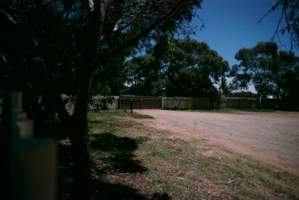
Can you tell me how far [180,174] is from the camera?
6.52m

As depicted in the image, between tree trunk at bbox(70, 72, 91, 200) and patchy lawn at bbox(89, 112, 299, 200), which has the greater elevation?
tree trunk at bbox(70, 72, 91, 200)

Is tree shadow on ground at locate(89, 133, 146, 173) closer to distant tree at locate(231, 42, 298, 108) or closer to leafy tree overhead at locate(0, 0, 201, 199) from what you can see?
leafy tree overhead at locate(0, 0, 201, 199)

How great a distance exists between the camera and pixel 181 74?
39469 mm

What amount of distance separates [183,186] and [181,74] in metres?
34.4

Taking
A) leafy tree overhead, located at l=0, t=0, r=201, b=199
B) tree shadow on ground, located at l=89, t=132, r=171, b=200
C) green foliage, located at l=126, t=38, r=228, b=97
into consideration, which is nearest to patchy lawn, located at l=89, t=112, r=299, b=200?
tree shadow on ground, located at l=89, t=132, r=171, b=200

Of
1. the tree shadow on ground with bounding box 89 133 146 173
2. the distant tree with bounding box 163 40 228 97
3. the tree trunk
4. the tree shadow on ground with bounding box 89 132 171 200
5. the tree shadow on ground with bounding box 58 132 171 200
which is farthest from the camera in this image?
the distant tree with bounding box 163 40 228 97

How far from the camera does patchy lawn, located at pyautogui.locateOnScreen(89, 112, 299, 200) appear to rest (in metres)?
5.47

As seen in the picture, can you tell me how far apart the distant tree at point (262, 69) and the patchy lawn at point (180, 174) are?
40.1 metres

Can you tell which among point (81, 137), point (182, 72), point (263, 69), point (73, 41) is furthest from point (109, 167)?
point (263, 69)

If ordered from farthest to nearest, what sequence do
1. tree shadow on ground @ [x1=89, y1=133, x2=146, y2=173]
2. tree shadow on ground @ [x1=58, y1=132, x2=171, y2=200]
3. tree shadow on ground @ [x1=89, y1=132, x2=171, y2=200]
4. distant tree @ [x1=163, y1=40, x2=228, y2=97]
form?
distant tree @ [x1=163, y1=40, x2=228, y2=97] < tree shadow on ground @ [x1=89, y1=133, x2=146, y2=173] < tree shadow on ground @ [x1=89, y1=132, x2=171, y2=200] < tree shadow on ground @ [x1=58, y1=132, x2=171, y2=200]

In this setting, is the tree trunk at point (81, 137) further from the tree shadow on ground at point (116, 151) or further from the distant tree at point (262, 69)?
the distant tree at point (262, 69)

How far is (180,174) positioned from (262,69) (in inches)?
1744

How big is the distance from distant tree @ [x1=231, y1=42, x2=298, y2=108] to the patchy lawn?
40.1m

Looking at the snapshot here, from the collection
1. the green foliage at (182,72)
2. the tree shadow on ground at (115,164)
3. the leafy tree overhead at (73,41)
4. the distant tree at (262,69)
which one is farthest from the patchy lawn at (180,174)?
the distant tree at (262,69)
